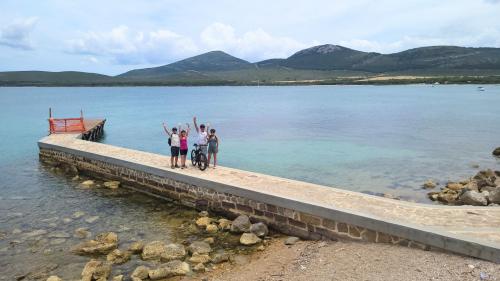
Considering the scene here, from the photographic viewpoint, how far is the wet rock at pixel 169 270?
1034cm

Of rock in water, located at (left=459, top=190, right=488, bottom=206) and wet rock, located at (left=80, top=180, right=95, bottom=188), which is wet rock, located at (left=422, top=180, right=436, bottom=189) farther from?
wet rock, located at (left=80, top=180, right=95, bottom=188)

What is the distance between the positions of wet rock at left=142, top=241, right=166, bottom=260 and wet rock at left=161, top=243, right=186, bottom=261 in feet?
0.38

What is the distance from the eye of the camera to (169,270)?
10.5 meters

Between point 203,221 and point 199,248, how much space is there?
86.9 inches

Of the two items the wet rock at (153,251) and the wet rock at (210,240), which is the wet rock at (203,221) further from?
the wet rock at (153,251)

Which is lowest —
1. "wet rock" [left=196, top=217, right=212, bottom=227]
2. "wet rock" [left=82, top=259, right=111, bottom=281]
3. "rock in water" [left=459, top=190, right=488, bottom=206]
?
"wet rock" [left=82, top=259, right=111, bottom=281]

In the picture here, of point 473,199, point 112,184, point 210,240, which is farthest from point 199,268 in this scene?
point 473,199

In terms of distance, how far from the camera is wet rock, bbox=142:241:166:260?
11617 mm

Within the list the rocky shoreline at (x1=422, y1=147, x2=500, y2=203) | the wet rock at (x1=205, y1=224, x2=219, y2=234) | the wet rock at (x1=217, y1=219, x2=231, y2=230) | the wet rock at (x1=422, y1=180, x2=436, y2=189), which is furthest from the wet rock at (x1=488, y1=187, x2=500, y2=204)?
the wet rock at (x1=205, y1=224, x2=219, y2=234)

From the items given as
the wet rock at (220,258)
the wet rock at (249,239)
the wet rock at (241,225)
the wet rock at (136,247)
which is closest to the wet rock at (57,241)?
the wet rock at (136,247)

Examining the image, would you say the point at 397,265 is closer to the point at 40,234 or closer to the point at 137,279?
the point at 137,279

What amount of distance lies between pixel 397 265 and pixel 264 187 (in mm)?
6005

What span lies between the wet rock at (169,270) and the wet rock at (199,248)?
908 mm

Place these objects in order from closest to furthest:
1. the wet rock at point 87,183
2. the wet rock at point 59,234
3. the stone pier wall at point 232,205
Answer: the stone pier wall at point 232,205 < the wet rock at point 59,234 < the wet rock at point 87,183
